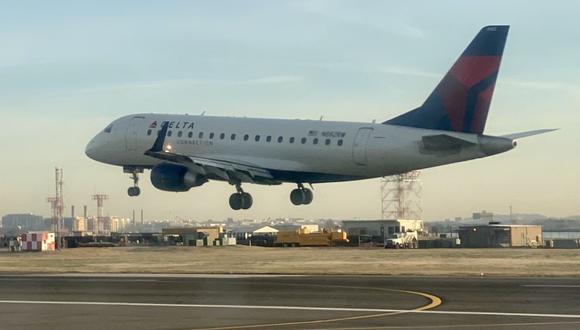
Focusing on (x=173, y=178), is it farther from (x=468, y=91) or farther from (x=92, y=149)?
(x=468, y=91)

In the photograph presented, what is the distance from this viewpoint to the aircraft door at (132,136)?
64750mm

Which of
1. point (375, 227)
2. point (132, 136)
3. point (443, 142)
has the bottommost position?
point (375, 227)

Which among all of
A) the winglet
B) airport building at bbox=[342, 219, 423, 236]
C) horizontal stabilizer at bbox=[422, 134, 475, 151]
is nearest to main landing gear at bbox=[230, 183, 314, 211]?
the winglet

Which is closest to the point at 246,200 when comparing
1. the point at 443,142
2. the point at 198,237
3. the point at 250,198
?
the point at 250,198

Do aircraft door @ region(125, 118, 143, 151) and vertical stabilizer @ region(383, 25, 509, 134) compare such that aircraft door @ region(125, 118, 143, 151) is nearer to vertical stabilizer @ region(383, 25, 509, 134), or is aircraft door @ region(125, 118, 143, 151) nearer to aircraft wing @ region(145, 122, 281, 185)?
aircraft wing @ region(145, 122, 281, 185)

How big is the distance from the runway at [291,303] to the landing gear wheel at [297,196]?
22.6m

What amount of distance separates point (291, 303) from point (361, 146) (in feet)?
93.7

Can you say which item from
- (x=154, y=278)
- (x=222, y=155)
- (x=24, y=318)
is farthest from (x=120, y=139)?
(x=24, y=318)

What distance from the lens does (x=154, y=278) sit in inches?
1689

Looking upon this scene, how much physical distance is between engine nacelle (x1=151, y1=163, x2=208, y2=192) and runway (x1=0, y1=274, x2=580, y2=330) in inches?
755

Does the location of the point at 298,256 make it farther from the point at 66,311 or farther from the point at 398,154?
the point at 66,311

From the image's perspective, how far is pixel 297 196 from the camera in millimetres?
64688

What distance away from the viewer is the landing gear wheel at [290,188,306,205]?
212 ft

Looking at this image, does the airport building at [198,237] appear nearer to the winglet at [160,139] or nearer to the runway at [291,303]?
the winglet at [160,139]
